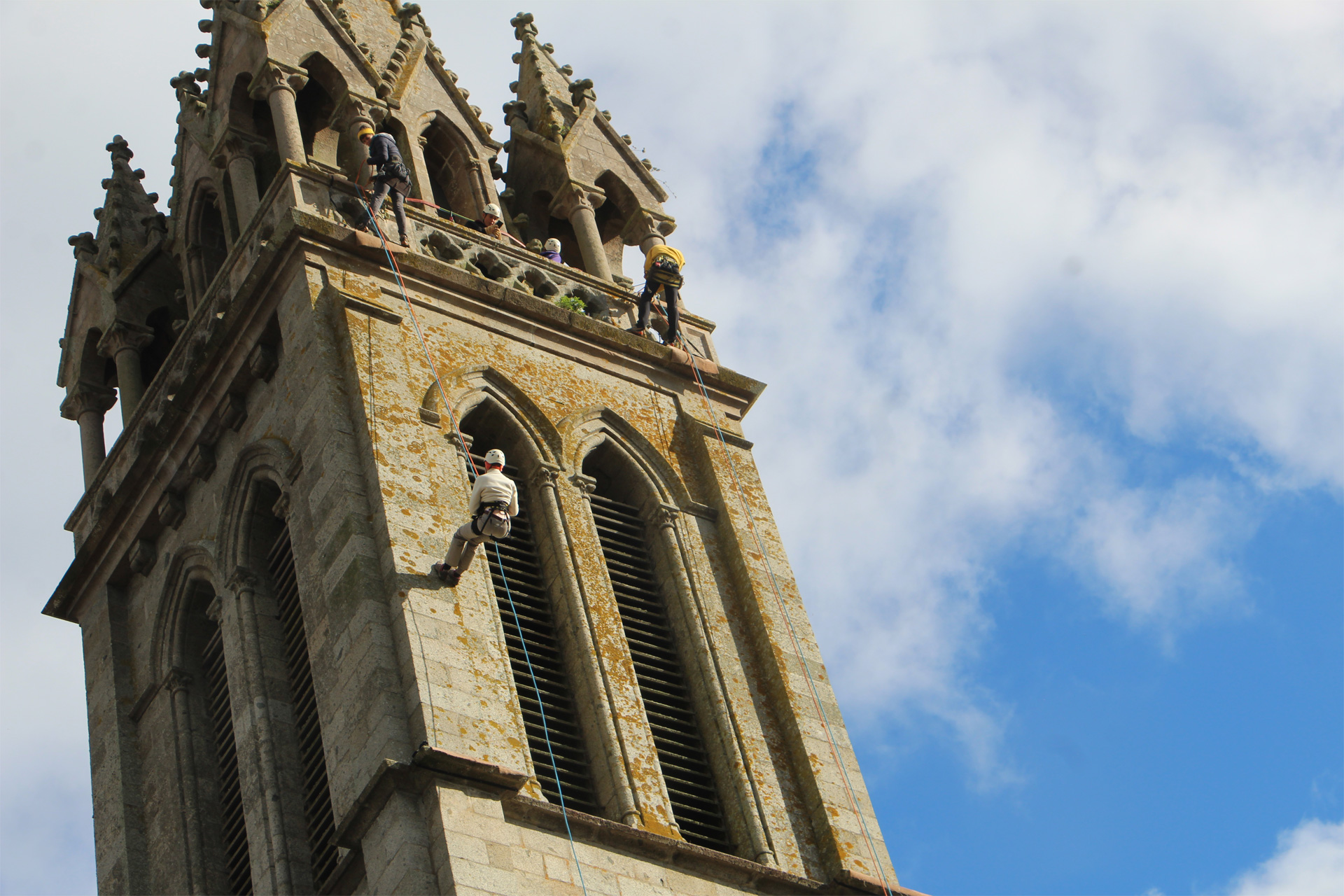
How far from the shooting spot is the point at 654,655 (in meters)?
28.3

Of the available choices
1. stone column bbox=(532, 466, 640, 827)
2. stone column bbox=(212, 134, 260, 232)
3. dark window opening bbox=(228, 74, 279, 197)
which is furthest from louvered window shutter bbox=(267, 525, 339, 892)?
dark window opening bbox=(228, 74, 279, 197)

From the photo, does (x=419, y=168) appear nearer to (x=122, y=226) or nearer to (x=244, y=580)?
(x=122, y=226)

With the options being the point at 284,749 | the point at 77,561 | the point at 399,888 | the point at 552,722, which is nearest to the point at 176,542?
the point at 77,561

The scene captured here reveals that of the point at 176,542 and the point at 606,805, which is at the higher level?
the point at 176,542

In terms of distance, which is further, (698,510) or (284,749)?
(698,510)

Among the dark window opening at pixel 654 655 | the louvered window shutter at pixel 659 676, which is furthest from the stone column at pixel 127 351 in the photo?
the louvered window shutter at pixel 659 676

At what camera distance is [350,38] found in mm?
34469

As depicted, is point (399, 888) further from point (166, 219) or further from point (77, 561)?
point (166, 219)

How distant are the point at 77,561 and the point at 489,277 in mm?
6161

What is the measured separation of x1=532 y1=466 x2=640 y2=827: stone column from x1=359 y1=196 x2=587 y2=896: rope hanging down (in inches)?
20.9

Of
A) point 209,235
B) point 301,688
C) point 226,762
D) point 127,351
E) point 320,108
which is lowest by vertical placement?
point 301,688

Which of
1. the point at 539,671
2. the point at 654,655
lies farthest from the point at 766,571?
the point at 539,671

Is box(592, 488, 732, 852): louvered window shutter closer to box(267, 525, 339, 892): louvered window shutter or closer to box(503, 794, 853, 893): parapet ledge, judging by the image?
box(503, 794, 853, 893): parapet ledge

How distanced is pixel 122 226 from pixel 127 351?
2.20 m
